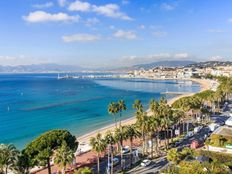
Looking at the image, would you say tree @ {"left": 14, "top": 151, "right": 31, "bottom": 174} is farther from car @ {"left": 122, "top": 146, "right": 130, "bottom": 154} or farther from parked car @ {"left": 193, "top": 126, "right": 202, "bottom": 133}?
parked car @ {"left": 193, "top": 126, "right": 202, "bottom": 133}

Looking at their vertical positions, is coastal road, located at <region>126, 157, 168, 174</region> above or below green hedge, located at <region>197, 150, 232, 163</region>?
below

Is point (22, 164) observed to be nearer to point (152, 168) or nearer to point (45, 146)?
point (45, 146)

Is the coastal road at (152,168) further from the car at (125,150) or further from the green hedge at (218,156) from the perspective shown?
the car at (125,150)

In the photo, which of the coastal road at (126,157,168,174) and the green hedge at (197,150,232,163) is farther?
the green hedge at (197,150,232,163)

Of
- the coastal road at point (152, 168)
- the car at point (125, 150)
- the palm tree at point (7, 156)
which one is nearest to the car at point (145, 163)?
the coastal road at point (152, 168)

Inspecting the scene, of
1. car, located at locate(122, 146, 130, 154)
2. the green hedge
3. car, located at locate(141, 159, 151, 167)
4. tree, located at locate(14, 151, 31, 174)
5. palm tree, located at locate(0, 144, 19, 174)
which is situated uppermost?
palm tree, located at locate(0, 144, 19, 174)

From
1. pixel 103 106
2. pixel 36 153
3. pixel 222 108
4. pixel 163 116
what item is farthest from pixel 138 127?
pixel 103 106

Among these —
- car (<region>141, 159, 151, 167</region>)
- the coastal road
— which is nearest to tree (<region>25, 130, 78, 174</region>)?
the coastal road

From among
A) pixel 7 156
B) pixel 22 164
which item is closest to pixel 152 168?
pixel 22 164
